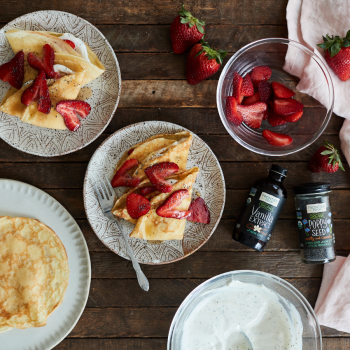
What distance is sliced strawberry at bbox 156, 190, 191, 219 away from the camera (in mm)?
1394

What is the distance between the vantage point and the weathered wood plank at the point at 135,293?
1.61 metres

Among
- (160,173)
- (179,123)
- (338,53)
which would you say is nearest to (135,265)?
(160,173)

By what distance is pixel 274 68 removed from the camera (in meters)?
1.53

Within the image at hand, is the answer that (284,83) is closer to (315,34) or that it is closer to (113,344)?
(315,34)

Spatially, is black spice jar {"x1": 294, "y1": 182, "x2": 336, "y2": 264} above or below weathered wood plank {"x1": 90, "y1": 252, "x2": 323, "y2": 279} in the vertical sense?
above

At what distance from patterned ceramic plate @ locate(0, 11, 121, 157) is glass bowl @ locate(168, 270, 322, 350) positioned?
88 centimetres

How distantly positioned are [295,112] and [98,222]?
107 cm

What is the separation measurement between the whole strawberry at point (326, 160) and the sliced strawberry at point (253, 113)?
1.09 feet

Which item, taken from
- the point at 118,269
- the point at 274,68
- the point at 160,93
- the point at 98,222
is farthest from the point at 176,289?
the point at 274,68

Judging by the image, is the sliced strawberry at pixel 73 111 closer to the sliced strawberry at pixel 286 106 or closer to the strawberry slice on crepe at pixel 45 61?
the strawberry slice on crepe at pixel 45 61

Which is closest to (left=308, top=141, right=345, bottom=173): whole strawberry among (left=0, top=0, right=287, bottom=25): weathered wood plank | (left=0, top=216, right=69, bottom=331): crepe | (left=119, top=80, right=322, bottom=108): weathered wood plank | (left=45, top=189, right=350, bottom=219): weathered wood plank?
(left=45, top=189, right=350, bottom=219): weathered wood plank

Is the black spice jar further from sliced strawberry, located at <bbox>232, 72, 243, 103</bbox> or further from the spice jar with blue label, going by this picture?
sliced strawberry, located at <bbox>232, 72, 243, 103</bbox>

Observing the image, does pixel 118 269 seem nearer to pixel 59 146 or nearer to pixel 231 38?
pixel 59 146

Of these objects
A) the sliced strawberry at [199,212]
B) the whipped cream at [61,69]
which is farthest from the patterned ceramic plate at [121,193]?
the whipped cream at [61,69]
